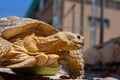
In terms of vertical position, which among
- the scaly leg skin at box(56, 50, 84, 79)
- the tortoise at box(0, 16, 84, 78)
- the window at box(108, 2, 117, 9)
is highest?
the window at box(108, 2, 117, 9)

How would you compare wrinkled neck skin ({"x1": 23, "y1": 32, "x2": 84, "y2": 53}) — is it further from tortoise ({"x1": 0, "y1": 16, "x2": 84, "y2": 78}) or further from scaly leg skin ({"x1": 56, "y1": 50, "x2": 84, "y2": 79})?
scaly leg skin ({"x1": 56, "y1": 50, "x2": 84, "y2": 79})

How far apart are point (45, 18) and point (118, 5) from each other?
3299mm

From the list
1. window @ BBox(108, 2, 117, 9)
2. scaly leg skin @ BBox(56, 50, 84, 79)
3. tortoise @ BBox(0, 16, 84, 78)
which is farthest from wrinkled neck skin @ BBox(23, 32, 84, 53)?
window @ BBox(108, 2, 117, 9)

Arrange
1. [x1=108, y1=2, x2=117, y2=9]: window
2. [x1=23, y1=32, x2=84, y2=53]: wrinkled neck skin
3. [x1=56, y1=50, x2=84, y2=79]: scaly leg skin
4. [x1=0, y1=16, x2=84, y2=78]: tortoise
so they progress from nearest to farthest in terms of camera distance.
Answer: [x1=0, y1=16, x2=84, y2=78]: tortoise → [x1=23, y1=32, x2=84, y2=53]: wrinkled neck skin → [x1=56, y1=50, x2=84, y2=79]: scaly leg skin → [x1=108, y1=2, x2=117, y2=9]: window

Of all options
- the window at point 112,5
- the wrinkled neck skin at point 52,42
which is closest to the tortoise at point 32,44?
the wrinkled neck skin at point 52,42

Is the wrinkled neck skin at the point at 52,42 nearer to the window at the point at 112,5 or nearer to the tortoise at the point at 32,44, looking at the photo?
the tortoise at the point at 32,44

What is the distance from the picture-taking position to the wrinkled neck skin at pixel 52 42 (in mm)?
2418

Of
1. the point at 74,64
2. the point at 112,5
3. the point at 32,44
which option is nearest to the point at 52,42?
the point at 32,44

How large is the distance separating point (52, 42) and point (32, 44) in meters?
0.15

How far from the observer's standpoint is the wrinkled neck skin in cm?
242

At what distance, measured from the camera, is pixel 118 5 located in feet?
45.2

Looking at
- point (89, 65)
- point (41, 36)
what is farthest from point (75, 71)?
point (89, 65)

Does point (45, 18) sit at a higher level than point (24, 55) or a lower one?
higher

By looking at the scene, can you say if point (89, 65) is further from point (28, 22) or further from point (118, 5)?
point (118, 5)
